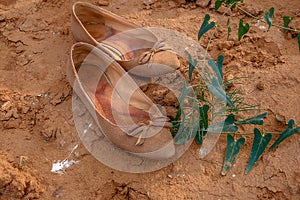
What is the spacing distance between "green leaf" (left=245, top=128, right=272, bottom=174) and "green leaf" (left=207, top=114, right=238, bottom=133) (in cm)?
A: 9

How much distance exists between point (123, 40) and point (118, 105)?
39 cm

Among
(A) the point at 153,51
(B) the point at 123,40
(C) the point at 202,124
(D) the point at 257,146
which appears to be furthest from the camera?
(B) the point at 123,40

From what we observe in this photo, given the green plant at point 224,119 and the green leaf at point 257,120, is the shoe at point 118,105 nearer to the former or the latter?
the green plant at point 224,119

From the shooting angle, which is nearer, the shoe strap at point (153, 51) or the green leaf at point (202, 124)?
the green leaf at point (202, 124)

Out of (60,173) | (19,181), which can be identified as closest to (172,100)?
(60,173)

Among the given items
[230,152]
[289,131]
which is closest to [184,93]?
[230,152]

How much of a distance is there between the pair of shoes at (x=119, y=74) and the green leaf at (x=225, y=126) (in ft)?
0.58

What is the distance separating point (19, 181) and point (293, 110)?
1.14m

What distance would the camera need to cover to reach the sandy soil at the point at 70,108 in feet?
5.44

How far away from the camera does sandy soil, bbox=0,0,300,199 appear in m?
1.66

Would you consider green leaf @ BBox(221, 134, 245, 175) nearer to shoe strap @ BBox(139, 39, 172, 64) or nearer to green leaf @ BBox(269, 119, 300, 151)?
green leaf @ BBox(269, 119, 300, 151)

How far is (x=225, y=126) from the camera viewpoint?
1.71 meters

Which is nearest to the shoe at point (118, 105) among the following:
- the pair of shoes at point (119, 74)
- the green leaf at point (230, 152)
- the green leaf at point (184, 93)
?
the pair of shoes at point (119, 74)

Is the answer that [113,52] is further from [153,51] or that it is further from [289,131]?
[289,131]
